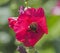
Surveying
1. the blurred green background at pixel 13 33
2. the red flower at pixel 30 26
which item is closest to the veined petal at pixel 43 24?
the red flower at pixel 30 26

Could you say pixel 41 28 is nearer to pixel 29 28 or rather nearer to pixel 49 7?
pixel 29 28

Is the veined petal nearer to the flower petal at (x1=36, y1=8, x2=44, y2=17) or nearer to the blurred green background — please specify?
the flower petal at (x1=36, y1=8, x2=44, y2=17)

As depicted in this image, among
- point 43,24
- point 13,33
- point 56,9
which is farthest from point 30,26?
point 56,9

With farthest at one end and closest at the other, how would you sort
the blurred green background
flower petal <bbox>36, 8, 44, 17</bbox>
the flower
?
the flower, the blurred green background, flower petal <bbox>36, 8, 44, 17</bbox>

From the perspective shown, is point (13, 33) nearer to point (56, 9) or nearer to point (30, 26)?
point (56, 9)

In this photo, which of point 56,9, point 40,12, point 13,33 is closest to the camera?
point 40,12

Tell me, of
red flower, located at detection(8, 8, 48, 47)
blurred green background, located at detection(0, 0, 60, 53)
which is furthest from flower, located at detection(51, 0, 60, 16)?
red flower, located at detection(8, 8, 48, 47)
